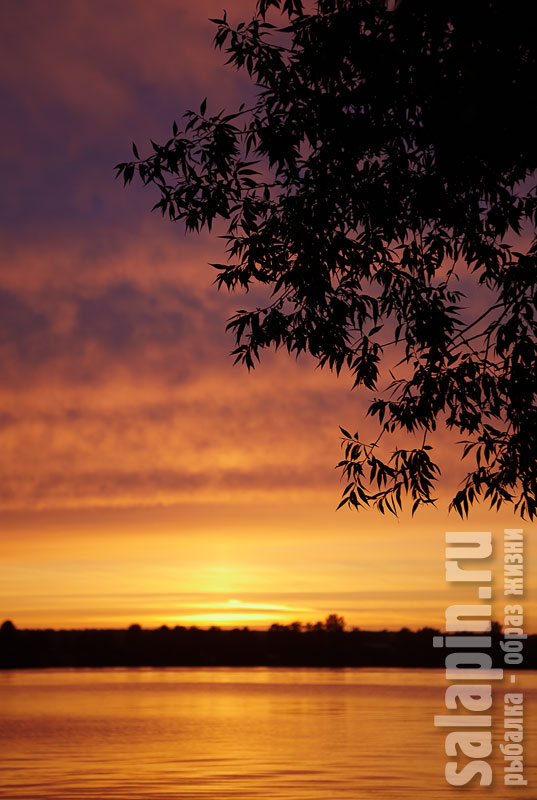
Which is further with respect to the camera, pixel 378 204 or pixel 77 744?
pixel 77 744

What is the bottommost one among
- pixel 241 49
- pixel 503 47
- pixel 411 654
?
pixel 411 654

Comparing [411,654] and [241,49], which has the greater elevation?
[241,49]

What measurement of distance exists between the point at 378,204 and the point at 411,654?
16388 cm

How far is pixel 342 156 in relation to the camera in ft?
37.0

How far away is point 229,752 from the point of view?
34.0 metres

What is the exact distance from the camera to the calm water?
24125 mm

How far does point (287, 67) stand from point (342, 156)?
129 cm

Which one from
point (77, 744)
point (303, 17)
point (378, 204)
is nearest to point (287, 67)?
point (303, 17)

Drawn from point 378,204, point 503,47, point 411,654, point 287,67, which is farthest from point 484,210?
point 411,654

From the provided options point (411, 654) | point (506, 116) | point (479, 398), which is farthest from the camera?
point (411, 654)

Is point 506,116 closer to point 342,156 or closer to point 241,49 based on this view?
point 342,156

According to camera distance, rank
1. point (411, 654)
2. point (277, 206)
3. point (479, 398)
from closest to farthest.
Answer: point (479, 398) < point (277, 206) < point (411, 654)

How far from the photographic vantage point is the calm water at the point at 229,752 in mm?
24125

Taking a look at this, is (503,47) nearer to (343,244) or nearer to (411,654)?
(343,244)
